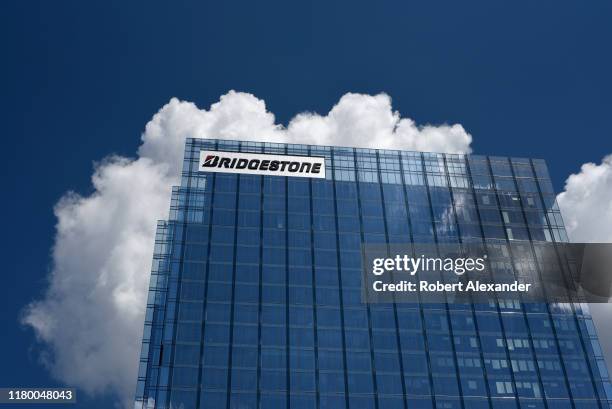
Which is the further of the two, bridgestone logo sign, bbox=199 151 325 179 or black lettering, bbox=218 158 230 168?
black lettering, bbox=218 158 230 168

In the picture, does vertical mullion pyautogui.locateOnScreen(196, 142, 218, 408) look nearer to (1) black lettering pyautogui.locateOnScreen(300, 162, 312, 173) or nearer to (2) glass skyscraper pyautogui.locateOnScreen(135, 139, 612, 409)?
(2) glass skyscraper pyautogui.locateOnScreen(135, 139, 612, 409)

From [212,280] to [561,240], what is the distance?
59192 mm

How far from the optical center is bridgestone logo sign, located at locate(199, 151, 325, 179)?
123375 millimetres

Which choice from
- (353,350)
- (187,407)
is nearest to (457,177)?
(353,350)

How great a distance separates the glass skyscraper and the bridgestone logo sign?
46.1 inches

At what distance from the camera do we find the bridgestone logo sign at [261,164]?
123375 millimetres

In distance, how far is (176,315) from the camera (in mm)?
103875

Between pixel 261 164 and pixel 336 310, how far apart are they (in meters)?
31.2

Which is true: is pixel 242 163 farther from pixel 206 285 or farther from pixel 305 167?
pixel 206 285

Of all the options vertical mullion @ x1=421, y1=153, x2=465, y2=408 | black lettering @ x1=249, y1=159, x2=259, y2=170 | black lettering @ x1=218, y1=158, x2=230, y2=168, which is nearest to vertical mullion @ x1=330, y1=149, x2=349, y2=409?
black lettering @ x1=249, y1=159, x2=259, y2=170

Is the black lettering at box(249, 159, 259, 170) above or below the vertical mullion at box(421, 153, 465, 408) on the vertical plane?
above

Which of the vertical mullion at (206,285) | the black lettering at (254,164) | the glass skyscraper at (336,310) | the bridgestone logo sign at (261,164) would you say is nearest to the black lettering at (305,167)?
the bridgestone logo sign at (261,164)

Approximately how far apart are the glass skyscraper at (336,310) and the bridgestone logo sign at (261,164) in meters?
1.17

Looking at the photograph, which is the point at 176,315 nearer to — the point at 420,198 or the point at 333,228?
the point at 333,228
